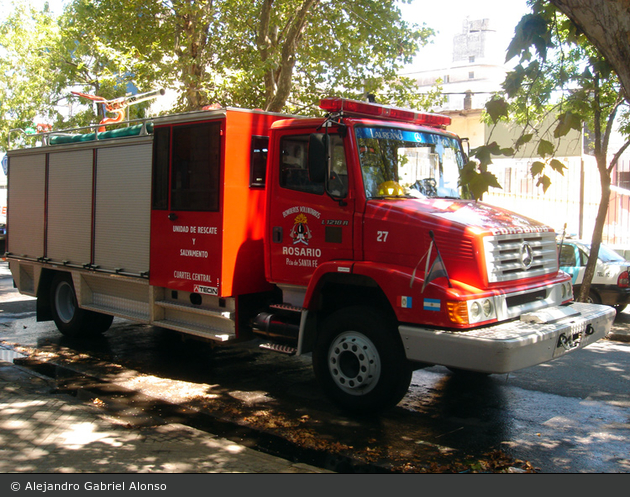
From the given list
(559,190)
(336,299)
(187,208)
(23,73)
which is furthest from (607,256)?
(23,73)

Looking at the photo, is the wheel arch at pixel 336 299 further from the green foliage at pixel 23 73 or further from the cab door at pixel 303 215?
the green foliage at pixel 23 73

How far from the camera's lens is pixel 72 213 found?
906cm

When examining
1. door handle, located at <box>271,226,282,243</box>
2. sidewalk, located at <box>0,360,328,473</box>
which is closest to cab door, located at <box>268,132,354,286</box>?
door handle, located at <box>271,226,282,243</box>

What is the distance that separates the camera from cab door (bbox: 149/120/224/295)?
6.84 meters

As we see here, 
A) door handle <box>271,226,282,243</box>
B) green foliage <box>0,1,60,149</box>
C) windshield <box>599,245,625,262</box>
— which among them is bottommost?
windshield <box>599,245,625,262</box>

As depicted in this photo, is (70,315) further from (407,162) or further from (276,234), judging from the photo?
(407,162)

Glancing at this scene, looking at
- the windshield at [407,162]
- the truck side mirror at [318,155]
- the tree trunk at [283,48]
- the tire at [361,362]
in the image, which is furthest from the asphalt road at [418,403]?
the tree trunk at [283,48]

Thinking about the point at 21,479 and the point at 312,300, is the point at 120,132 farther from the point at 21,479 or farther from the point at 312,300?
the point at 21,479

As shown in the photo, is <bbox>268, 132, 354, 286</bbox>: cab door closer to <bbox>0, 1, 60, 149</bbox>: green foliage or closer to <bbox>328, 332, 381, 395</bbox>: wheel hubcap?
<bbox>328, 332, 381, 395</bbox>: wheel hubcap

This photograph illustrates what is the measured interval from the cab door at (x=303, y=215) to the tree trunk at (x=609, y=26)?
2.45 m

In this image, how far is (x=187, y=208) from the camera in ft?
23.5

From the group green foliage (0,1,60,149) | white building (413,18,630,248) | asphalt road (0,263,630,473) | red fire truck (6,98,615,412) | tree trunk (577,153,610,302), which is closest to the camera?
asphalt road (0,263,630,473)

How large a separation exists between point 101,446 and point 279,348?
2142 mm

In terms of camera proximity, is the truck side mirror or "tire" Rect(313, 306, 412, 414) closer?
"tire" Rect(313, 306, 412, 414)
